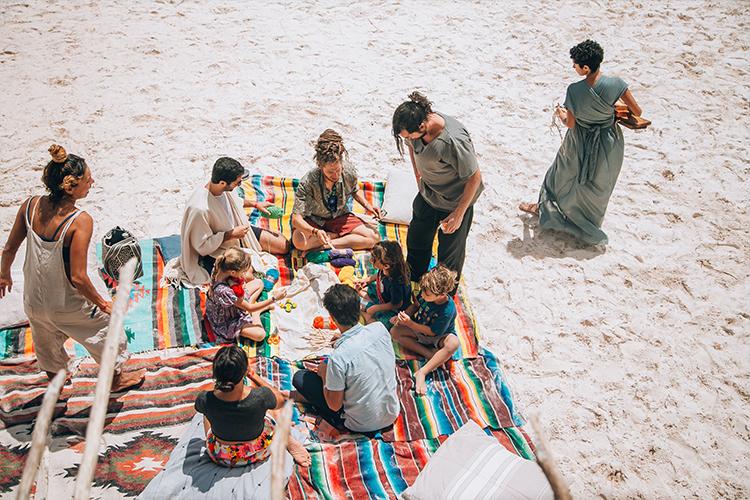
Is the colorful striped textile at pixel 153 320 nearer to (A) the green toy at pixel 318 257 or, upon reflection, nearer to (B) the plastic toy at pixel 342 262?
(A) the green toy at pixel 318 257

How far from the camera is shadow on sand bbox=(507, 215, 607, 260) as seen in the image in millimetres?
5730

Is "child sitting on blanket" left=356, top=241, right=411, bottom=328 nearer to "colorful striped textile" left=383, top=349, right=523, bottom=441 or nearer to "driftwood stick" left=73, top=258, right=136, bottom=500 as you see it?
"colorful striped textile" left=383, top=349, right=523, bottom=441

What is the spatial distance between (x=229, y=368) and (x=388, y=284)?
1.94m

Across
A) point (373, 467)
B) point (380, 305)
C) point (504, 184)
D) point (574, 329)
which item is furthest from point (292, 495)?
point (504, 184)

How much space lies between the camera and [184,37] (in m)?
8.26

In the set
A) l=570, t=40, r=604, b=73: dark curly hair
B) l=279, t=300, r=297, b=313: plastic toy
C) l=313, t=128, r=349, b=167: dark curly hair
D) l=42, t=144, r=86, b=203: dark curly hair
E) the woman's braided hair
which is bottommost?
l=279, t=300, r=297, b=313: plastic toy

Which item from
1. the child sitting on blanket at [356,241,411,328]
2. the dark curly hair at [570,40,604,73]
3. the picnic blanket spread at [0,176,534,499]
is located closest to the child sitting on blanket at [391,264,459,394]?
the picnic blanket spread at [0,176,534,499]

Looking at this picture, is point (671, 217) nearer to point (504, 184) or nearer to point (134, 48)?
point (504, 184)

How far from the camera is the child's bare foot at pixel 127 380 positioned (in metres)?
4.07

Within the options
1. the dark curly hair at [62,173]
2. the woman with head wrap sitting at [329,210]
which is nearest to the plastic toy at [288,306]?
the woman with head wrap sitting at [329,210]

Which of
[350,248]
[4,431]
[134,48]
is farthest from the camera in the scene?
[134,48]

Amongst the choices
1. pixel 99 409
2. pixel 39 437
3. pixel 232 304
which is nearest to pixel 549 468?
pixel 99 409

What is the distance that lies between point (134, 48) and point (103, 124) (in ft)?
5.71

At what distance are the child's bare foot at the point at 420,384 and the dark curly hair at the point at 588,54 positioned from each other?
2841 mm
